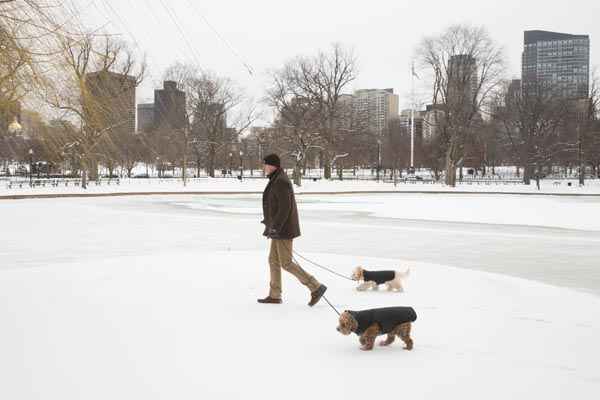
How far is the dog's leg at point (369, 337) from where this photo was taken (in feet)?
17.9

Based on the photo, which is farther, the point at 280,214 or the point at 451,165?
the point at 451,165

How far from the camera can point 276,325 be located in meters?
6.44

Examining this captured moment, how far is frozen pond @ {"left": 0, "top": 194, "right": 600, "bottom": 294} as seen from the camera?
11.7 meters

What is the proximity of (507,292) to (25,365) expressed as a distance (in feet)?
21.1

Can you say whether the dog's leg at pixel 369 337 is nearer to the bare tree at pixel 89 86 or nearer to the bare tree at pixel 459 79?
the bare tree at pixel 89 86

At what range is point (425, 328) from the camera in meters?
6.39

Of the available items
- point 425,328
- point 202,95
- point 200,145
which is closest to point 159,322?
point 425,328

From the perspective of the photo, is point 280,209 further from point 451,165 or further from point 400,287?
point 451,165

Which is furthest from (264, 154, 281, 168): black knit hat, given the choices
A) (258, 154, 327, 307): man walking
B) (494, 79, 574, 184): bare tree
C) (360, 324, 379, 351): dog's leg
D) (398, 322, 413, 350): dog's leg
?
(494, 79, 574, 184): bare tree

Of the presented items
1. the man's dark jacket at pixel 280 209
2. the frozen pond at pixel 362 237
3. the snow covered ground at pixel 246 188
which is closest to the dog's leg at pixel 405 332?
the man's dark jacket at pixel 280 209

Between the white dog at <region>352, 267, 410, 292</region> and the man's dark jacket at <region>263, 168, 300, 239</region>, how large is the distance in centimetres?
153

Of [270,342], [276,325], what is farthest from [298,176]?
[270,342]

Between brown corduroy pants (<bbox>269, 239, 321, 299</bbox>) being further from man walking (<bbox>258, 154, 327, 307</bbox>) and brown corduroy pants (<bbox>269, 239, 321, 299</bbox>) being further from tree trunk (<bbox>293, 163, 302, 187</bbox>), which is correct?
tree trunk (<bbox>293, 163, 302, 187</bbox>)

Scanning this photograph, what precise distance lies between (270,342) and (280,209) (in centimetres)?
172
